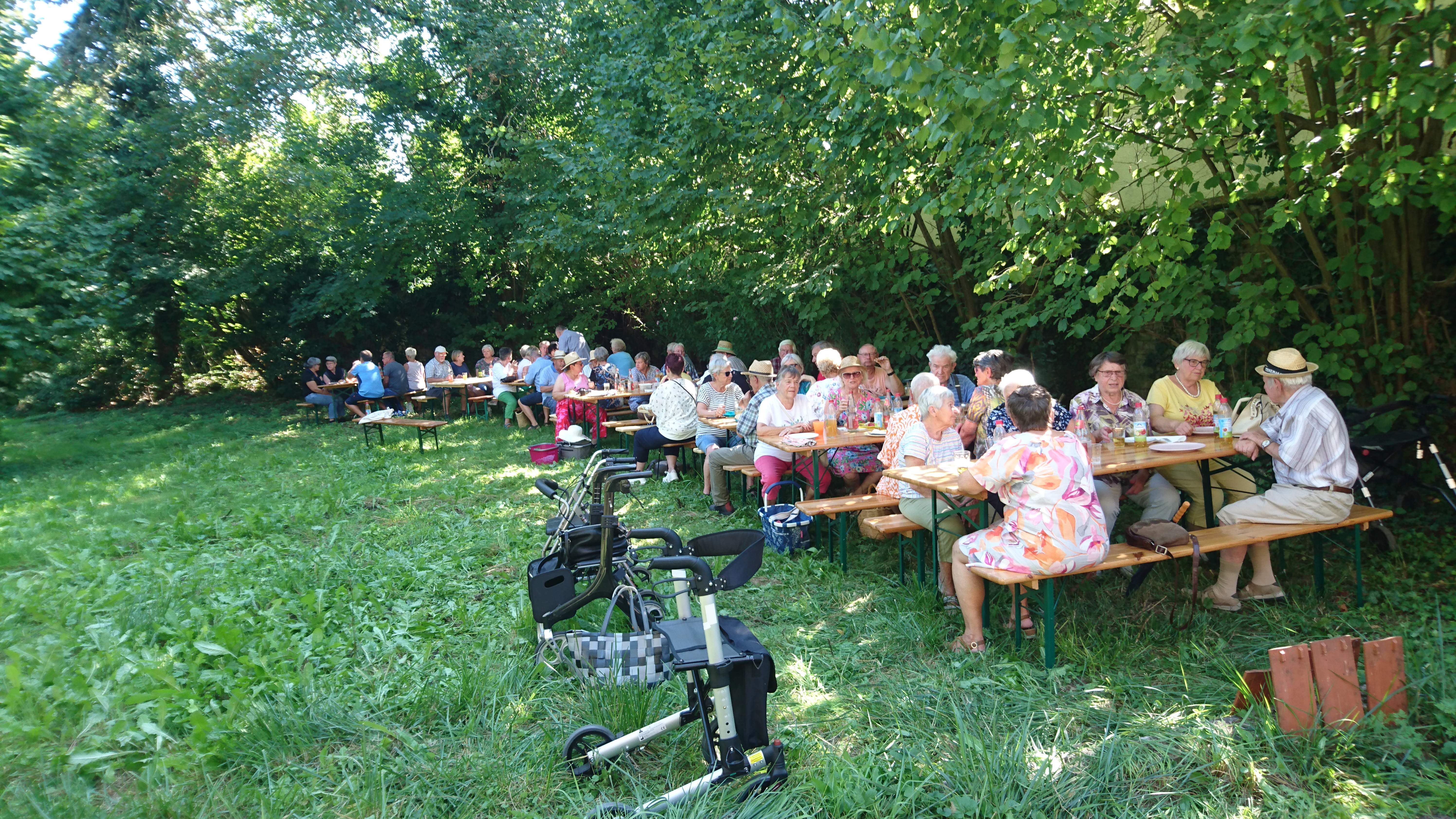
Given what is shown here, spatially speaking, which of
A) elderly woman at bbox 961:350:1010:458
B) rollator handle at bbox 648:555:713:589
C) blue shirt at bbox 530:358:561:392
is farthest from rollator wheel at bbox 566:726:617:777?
blue shirt at bbox 530:358:561:392

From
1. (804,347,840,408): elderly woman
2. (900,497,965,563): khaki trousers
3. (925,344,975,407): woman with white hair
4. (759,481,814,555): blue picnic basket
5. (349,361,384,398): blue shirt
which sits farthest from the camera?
(349,361,384,398): blue shirt

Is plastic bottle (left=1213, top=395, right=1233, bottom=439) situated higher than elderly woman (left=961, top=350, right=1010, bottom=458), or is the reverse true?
elderly woman (left=961, top=350, right=1010, bottom=458)

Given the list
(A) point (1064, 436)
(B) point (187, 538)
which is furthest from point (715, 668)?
(B) point (187, 538)

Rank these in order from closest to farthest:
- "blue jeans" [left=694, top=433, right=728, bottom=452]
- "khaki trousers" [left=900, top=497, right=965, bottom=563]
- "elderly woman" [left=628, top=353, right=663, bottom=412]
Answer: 1. "khaki trousers" [left=900, top=497, right=965, bottom=563]
2. "blue jeans" [left=694, top=433, right=728, bottom=452]
3. "elderly woman" [left=628, top=353, right=663, bottom=412]

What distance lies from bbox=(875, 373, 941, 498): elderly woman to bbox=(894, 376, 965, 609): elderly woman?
5.5 inches

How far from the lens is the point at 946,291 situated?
32.4 ft

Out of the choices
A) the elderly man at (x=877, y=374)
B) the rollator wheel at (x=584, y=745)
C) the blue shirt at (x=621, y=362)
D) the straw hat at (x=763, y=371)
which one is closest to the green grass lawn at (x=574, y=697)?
the rollator wheel at (x=584, y=745)

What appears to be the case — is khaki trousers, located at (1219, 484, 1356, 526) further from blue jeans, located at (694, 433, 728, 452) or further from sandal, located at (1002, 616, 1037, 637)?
blue jeans, located at (694, 433, 728, 452)

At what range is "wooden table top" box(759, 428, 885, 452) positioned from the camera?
5.85 m

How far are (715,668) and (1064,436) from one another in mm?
2209

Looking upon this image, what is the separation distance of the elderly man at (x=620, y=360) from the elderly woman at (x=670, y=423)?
4.34 meters

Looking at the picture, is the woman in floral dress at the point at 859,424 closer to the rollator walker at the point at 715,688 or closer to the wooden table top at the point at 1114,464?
the wooden table top at the point at 1114,464

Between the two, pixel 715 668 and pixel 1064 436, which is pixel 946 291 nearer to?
pixel 1064 436

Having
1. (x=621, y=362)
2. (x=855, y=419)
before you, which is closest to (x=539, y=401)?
(x=621, y=362)
